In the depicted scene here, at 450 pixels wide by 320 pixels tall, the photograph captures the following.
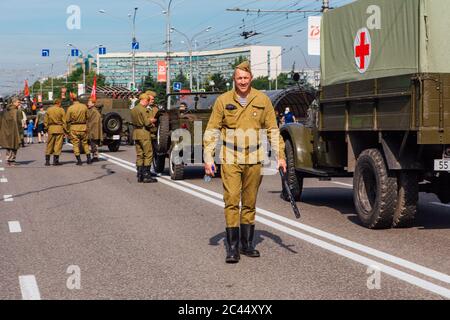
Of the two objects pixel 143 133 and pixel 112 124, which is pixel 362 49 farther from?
Answer: pixel 112 124

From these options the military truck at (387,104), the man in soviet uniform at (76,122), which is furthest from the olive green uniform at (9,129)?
the military truck at (387,104)

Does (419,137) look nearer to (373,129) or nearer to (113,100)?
(373,129)

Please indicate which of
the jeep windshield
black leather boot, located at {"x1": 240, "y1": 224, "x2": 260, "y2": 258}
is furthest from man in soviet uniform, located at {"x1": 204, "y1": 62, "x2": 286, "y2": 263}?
the jeep windshield

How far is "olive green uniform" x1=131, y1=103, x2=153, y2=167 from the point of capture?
15602 mm

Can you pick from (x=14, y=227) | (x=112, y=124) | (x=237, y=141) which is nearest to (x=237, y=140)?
(x=237, y=141)

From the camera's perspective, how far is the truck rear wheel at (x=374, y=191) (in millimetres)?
8805

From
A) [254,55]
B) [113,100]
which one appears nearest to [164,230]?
[113,100]

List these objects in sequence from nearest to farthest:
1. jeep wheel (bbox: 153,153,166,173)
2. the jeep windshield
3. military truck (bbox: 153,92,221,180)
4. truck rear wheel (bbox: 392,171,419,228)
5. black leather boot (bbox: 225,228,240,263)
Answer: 1. black leather boot (bbox: 225,228,240,263)
2. truck rear wheel (bbox: 392,171,419,228)
3. military truck (bbox: 153,92,221,180)
4. the jeep windshield
5. jeep wheel (bbox: 153,153,166,173)

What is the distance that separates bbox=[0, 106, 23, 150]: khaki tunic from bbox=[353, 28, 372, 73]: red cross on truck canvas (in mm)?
13211

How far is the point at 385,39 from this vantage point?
898 cm

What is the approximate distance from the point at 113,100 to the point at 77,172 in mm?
14607

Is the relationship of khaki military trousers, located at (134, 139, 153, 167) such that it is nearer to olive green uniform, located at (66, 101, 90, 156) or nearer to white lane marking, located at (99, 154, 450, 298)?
white lane marking, located at (99, 154, 450, 298)

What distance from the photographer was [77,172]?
62.2 ft

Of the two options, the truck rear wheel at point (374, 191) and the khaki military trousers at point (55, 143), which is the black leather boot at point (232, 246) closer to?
the truck rear wheel at point (374, 191)
